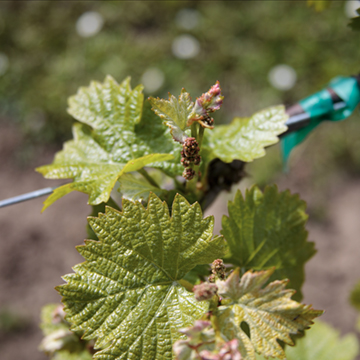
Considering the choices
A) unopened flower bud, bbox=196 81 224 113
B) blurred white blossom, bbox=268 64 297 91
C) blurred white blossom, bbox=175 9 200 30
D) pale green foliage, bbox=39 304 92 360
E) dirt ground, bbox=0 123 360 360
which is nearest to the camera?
unopened flower bud, bbox=196 81 224 113

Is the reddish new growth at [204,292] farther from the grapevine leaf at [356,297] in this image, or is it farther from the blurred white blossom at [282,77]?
the blurred white blossom at [282,77]

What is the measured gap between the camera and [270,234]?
0.94 meters

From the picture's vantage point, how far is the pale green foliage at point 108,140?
914 millimetres

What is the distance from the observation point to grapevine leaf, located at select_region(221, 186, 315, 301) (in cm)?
92

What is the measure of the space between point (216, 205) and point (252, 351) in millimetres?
2344

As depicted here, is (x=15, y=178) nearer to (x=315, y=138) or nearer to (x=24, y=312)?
(x=24, y=312)

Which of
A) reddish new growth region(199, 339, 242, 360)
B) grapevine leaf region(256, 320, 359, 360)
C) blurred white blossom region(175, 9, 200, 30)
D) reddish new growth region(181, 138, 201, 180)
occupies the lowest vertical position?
grapevine leaf region(256, 320, 359, 360)

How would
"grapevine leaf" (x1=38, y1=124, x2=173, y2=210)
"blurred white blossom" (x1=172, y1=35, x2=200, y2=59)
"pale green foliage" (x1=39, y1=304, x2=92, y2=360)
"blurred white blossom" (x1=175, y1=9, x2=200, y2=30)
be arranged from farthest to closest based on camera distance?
1. "blurred white blossom" (x1=175, y1=9, x2=200, y2=30)
2. "blurred white blossom" (x1=172, y1=35, x2=200, y2=59)
3. "pale green foliage" (x1=39, y1=304, x2=92, y2=360)
4. "grapevine leaf" (x1=38, y1=124, x2=173, y2=210)

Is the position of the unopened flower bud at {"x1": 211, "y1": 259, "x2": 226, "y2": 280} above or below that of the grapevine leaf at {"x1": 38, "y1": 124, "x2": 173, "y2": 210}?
below

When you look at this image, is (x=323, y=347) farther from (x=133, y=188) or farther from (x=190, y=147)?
(x=190, y=147)

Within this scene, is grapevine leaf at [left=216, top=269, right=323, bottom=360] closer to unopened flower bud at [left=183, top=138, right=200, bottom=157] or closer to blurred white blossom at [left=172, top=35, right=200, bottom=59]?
unopened flower bud at [left=183, top=138, right=200, bottom=157]

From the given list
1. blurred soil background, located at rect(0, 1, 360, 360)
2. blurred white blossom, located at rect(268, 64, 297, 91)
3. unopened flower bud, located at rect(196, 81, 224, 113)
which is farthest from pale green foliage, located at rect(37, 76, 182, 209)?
blurred white blossom, located at rect(268, 64, 297, 91)

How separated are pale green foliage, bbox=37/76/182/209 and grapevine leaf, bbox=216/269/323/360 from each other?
13.4 inches

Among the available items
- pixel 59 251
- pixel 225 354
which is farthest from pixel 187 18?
pixel 225 354
